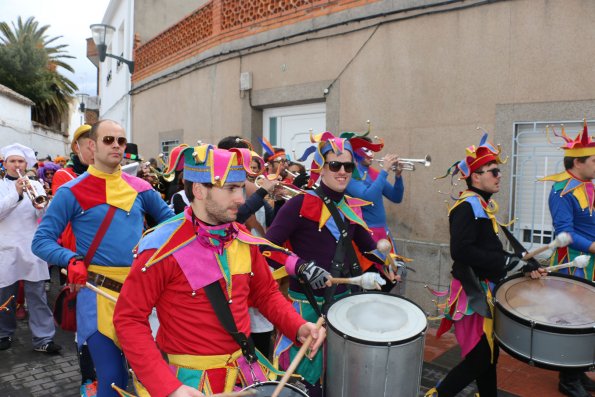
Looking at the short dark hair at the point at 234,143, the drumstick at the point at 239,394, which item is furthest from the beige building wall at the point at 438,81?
the drumstick at the point at 239,394

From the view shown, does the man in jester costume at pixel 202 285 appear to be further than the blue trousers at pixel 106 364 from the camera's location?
No

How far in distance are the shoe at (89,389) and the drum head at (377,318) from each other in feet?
5.39

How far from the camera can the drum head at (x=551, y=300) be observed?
10.3 ft

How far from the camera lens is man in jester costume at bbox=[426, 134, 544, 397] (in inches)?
137

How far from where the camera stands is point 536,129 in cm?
567

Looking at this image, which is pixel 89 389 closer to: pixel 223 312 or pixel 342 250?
pixel 223 312

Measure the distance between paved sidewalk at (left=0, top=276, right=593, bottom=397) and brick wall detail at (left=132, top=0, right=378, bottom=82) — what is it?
4.71m

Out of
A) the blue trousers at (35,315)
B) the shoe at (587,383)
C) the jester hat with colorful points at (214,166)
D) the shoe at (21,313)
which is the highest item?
the jester hat with colorful points at (214,166)

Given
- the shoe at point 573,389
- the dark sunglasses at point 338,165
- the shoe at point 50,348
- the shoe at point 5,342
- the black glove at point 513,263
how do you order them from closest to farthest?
1. the dark sunglasses at point 338,165
2. the black glove at point 513,263
3. the shoe at point 573,389
4. the shoe at point 50,348
5. the shoe at point 5,342

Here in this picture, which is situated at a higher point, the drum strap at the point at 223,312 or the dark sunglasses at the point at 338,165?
the dark sunglasses at the point at 338,165

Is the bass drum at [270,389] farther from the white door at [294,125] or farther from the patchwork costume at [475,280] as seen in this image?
the white door at [294,125]

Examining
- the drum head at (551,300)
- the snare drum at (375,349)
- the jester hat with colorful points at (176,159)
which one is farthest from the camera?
the drum head at (551,300)

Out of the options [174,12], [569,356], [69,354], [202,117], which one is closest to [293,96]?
[202,117]

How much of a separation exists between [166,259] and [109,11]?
61.5ft
